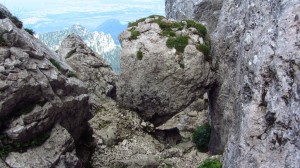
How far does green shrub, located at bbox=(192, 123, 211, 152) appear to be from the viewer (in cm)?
3002

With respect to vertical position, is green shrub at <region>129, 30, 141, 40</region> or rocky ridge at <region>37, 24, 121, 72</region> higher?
green shrub at <region>129, 30, 141, 40</region>

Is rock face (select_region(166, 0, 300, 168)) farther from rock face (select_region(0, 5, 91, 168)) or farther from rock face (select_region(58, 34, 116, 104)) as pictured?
rock face (select_region(58, 34, 116, 104))

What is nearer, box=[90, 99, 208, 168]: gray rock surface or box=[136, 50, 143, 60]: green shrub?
box=[90, 99, 208, 168]: gray rock surface

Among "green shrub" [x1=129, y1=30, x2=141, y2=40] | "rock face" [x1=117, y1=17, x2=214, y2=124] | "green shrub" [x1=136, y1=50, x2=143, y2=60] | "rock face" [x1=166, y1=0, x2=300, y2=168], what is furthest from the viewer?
"green shrub" [x1=129, y1=30, x2=141, y2=40]

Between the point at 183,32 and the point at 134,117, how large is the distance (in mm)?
8147

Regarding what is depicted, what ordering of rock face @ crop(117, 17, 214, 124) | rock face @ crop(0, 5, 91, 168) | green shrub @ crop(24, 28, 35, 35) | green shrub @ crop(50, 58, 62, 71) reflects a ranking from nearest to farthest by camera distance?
rock face @ crop(0, 5, 91, 168) → green shrub @ crop(50, 58, 62, 71) → green shrub @ crop(24, 28, 35, 35) → rock face @ crop(117, 17, 214, 124)

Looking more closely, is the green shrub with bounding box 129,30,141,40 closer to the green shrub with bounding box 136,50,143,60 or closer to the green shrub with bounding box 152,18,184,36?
the green shrub with bounding box 136,50,143,60

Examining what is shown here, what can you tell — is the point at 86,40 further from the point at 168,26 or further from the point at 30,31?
the point at 30,31

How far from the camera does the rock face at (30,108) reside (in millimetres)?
19250

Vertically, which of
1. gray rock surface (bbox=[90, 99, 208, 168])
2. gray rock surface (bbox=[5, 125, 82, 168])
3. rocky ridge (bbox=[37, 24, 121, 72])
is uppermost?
gray rock surface (bbox=[5, 125, 82, 168])

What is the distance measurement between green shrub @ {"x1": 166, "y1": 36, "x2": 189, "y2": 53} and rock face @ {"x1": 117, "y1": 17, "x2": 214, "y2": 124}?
24cm

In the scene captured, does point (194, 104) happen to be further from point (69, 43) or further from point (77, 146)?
point (69, 43)

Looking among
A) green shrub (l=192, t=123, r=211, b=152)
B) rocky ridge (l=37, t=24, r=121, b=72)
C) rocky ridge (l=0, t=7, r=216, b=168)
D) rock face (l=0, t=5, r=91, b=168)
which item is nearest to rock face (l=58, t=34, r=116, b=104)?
rocky ridge (l=0, t=7, r=216, b=168)

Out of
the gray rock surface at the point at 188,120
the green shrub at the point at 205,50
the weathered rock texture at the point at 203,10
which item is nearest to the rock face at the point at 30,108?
the gray rock surface at the point at 188,120
